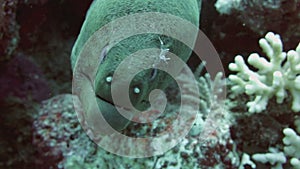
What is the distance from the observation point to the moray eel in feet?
6.07

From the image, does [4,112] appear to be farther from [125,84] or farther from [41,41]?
[125,84]

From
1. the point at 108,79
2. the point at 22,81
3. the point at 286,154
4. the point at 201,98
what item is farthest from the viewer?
the point at 22,81

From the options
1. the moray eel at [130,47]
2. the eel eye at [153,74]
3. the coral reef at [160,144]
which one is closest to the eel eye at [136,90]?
the moray eel at [130,47]

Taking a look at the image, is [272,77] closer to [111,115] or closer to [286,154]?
[286,154]

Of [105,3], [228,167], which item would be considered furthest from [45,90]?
[228,167]

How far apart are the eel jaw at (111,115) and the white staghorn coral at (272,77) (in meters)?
0.86

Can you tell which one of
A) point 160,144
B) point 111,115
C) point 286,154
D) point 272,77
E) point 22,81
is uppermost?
point 272,77

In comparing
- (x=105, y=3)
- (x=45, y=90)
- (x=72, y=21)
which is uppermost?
(x=105, y=3)

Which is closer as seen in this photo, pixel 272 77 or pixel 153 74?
pixel 153 74

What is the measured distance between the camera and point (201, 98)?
2568mm

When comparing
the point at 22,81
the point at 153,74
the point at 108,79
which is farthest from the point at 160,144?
the point at 22,81

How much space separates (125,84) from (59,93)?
1432mm

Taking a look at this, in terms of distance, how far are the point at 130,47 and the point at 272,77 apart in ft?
3.57

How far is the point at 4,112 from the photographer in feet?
9.36
